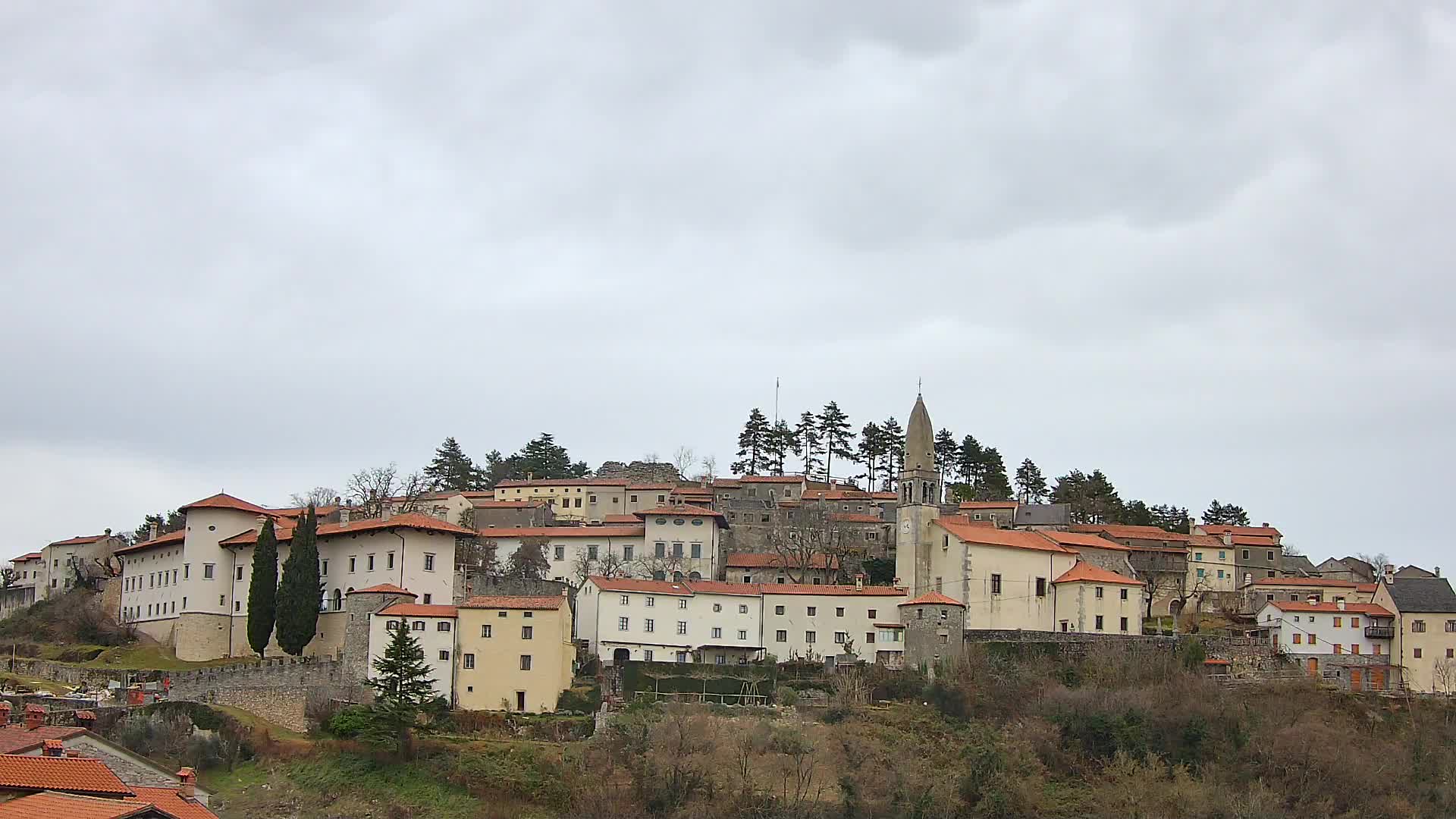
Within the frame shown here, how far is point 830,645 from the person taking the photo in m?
69.2

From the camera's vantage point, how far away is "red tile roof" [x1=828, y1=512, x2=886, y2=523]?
286ft

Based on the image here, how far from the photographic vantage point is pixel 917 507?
77.2 meters

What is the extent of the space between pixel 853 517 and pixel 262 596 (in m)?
36.4

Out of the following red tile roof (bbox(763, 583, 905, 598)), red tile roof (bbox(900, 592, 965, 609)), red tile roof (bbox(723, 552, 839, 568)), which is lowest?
red tile roof (bbox(900, 592, 965, 609))

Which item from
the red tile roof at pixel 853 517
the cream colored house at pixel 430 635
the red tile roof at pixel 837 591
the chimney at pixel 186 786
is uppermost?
the red tile roof at pixel 853 517

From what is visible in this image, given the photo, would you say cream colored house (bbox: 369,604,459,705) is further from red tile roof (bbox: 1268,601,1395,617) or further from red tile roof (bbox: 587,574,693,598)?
red tile roof (bbox: 1268,601,1395,617)

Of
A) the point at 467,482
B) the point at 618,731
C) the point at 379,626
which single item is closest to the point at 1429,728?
the point at 618,731

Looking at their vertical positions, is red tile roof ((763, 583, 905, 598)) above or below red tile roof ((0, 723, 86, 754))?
above

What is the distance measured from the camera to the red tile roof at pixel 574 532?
8294cm

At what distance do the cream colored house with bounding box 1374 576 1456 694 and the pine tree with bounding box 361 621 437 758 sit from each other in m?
44.9

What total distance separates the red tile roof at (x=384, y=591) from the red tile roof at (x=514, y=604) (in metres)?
Answer: 3.31

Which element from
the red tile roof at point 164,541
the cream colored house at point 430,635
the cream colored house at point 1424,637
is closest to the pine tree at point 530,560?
the red tile roof at point 164,541

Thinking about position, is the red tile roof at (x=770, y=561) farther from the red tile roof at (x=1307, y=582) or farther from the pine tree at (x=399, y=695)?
the pine tree at (x=399, y=695)

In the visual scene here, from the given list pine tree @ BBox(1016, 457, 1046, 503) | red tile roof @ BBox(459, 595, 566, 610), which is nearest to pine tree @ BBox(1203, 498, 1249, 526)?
pine tree @ BBox(1016, 457, 1046, 503)
